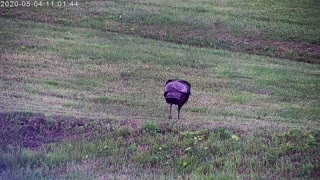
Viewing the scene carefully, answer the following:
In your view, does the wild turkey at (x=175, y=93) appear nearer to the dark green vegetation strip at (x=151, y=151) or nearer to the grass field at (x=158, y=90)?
the grass field at (x=158, y=90)

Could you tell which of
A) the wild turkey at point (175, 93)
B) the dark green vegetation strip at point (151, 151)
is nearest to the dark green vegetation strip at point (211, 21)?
the wild turkey at point (175, 93)

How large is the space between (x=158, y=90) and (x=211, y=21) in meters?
14.1

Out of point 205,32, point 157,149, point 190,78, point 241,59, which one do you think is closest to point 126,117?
point 157,149

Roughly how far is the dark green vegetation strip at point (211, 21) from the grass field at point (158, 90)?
7 cm

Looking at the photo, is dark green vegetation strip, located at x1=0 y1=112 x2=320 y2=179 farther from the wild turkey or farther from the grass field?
the wild turkey

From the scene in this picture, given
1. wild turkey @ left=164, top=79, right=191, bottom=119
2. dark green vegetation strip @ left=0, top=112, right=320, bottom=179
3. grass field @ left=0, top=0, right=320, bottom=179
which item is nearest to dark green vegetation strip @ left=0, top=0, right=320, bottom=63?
grass field @ left=0, top=0, right=320, bottom=179

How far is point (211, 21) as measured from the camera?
3169 cm

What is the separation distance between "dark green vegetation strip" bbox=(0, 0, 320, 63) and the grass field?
0.07m

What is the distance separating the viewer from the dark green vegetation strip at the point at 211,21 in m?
28.8

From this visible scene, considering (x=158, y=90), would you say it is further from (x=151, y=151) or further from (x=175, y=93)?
(x=151, y=151)

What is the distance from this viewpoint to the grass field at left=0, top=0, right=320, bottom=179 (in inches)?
400

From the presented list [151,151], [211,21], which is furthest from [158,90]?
[211,21]

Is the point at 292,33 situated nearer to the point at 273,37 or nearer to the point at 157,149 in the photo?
the point at 273,37

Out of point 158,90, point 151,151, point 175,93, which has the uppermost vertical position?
point 175,93
